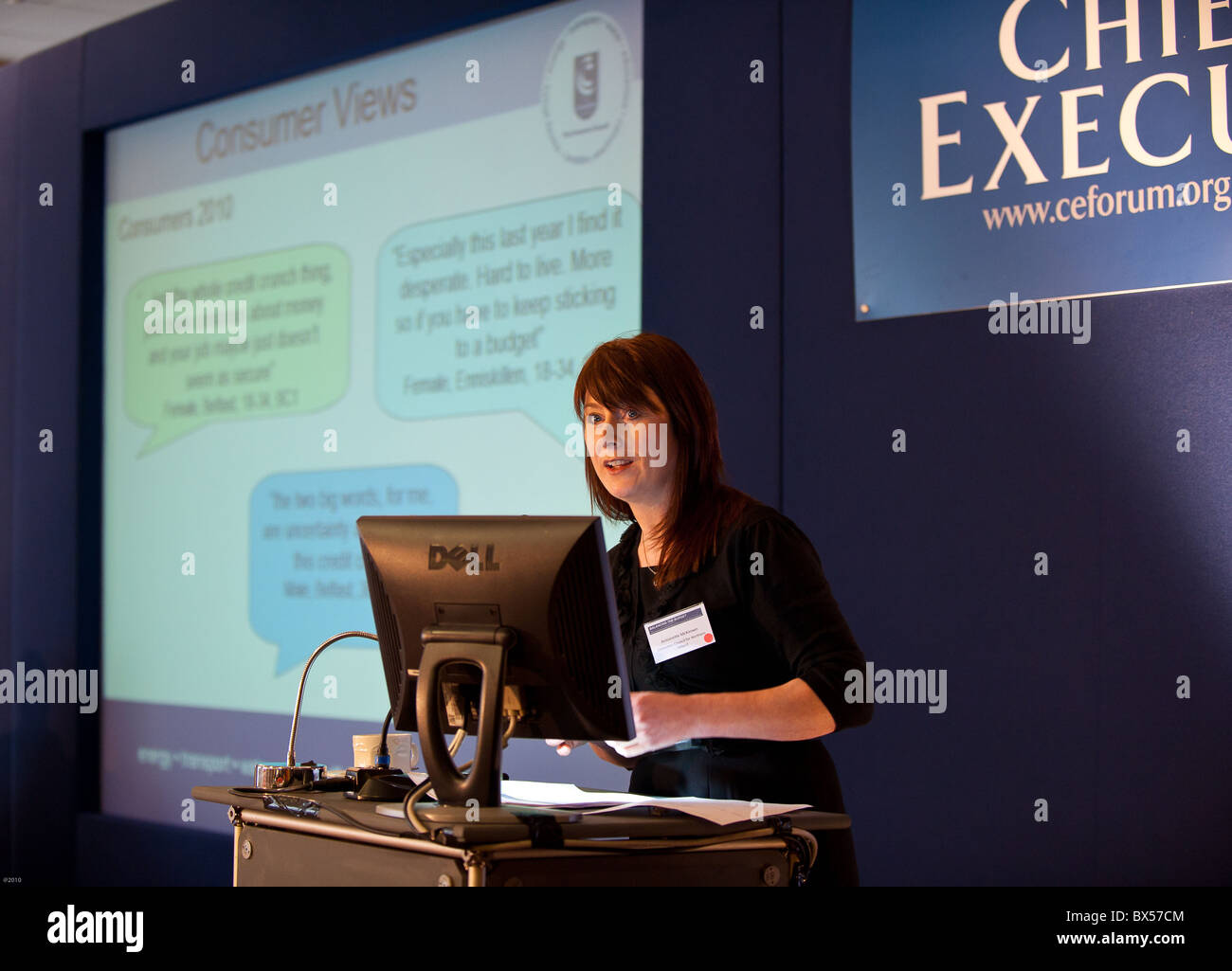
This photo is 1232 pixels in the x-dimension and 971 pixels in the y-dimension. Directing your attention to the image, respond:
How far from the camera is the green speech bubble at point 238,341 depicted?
4.47 metres

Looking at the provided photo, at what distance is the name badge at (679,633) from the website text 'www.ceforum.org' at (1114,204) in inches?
54.3

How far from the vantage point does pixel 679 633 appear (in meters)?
2.07

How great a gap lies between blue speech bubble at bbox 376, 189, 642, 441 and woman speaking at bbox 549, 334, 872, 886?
60.4 inches

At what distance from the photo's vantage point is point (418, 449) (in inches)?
165

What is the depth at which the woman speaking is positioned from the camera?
188 centimetres

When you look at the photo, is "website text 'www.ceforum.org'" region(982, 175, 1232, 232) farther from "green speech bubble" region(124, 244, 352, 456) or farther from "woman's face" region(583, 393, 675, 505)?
"green speech bubble" region(124, 244, 352, 456)

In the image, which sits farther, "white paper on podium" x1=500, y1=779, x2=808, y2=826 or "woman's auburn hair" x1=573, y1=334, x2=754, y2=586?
"woman's auburn hair" x1=573, y1=334, x2=754, y2=586

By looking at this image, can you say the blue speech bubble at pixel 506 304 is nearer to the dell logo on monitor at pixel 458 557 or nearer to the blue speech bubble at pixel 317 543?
the blue speech bubble at pixel 317 543

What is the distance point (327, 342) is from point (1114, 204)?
2.69 meters

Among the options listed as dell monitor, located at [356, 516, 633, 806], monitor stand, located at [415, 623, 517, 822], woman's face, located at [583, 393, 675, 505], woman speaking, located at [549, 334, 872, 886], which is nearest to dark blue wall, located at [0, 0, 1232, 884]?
woman speaking, located at [549, 334, 872, 886]

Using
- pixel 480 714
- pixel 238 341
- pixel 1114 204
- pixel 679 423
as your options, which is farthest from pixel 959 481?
pixel 238 341

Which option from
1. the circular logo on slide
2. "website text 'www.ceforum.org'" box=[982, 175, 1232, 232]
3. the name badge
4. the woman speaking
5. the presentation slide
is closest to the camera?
the woman speaking
